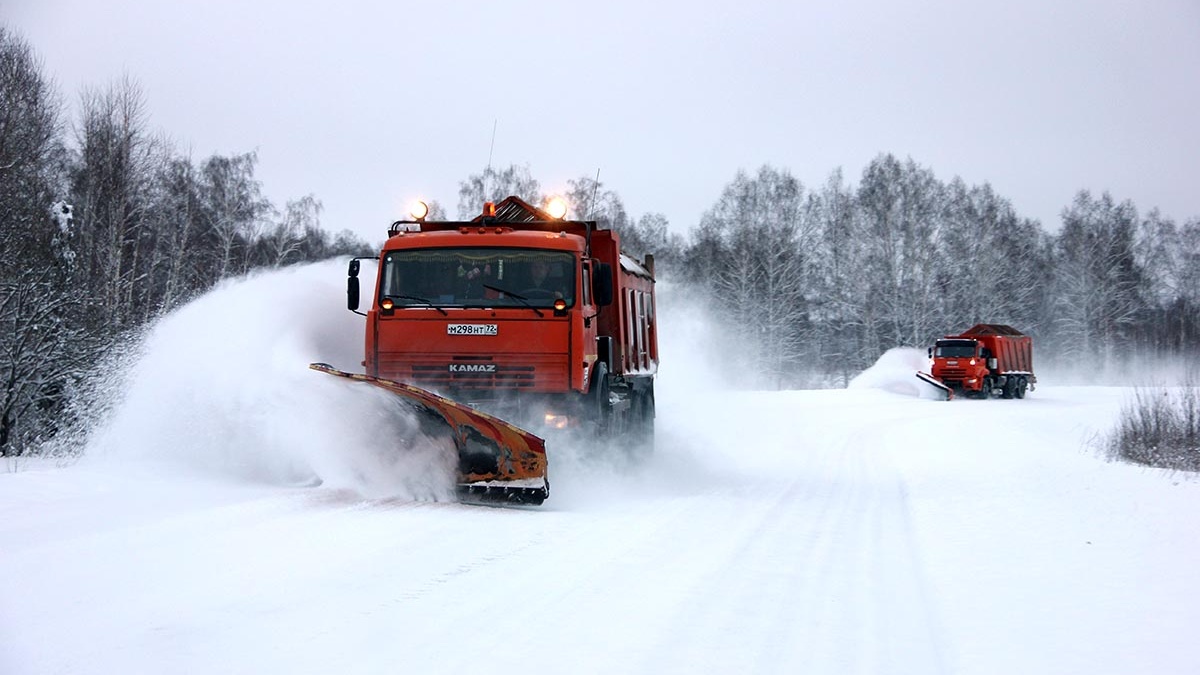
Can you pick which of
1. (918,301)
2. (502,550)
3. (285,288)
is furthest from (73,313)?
(918,301)

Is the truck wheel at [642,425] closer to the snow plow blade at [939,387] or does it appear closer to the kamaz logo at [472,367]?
the kamaz logo at [472,367]

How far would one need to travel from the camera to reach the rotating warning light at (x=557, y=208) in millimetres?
11484

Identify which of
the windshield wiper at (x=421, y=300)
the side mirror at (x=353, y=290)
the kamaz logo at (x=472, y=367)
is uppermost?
the side mirror at (x=353, y=290)

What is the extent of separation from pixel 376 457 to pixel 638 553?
3.25 meters

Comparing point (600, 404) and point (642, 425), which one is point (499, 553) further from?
point (642, 425)

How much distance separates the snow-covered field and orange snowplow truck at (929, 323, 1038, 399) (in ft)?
90.0

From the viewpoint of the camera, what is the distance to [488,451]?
8.34m

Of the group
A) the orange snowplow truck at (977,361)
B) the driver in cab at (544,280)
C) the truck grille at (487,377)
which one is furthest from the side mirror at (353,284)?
the orange snowplow truck at (977,361)

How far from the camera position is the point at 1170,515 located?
8.42 metres

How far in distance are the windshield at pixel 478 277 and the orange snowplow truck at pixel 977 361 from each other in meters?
32.6

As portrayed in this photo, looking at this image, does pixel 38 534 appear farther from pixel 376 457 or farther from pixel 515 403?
pixel 515 403

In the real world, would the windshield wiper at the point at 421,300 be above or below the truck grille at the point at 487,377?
above

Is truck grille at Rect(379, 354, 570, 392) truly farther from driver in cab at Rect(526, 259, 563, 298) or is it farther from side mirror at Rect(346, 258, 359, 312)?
side mirror at Rect(346, 258, 359, 312)

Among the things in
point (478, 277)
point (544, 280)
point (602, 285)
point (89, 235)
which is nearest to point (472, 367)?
point (478, 277)
